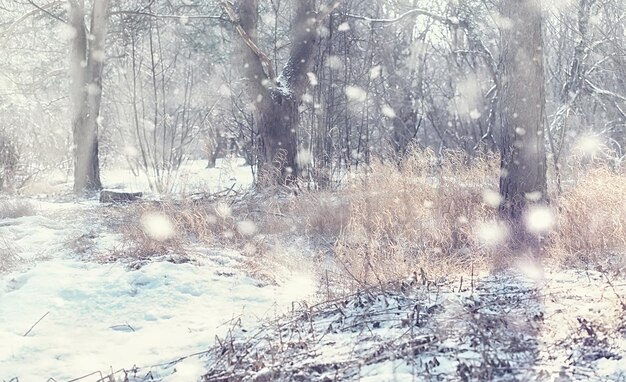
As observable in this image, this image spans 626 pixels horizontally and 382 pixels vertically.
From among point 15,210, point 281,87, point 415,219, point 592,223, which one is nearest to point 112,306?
point 415,219

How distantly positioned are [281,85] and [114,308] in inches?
250

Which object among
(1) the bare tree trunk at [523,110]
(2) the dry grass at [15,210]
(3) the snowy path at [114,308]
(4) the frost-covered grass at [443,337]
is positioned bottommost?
(3) the snowy path at [114,308]

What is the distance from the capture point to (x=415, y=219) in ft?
22.4

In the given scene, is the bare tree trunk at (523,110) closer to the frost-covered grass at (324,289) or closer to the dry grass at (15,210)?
the frost-covered grass at (324,289)

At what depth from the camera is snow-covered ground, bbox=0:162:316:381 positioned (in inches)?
151

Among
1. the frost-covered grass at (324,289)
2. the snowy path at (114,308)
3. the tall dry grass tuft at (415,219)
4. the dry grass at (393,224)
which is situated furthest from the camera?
the dry grass at (393,224)

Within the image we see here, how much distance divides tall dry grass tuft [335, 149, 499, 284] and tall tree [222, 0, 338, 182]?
2000 mm

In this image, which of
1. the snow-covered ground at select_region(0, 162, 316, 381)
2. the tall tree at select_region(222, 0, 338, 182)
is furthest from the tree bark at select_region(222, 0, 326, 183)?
the snow-covered ground at select_region(0, 162, 316, 381)

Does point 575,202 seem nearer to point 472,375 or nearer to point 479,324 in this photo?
point 479,324

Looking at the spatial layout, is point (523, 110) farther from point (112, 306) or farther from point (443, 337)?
point (112, 306)

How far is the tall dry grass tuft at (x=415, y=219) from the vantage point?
5.20 m

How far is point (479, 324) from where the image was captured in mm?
3406

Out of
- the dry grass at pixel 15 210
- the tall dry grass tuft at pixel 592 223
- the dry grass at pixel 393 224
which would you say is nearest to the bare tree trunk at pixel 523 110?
the dry grass at pixel 393 224

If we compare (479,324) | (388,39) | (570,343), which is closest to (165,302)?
(479,324)
